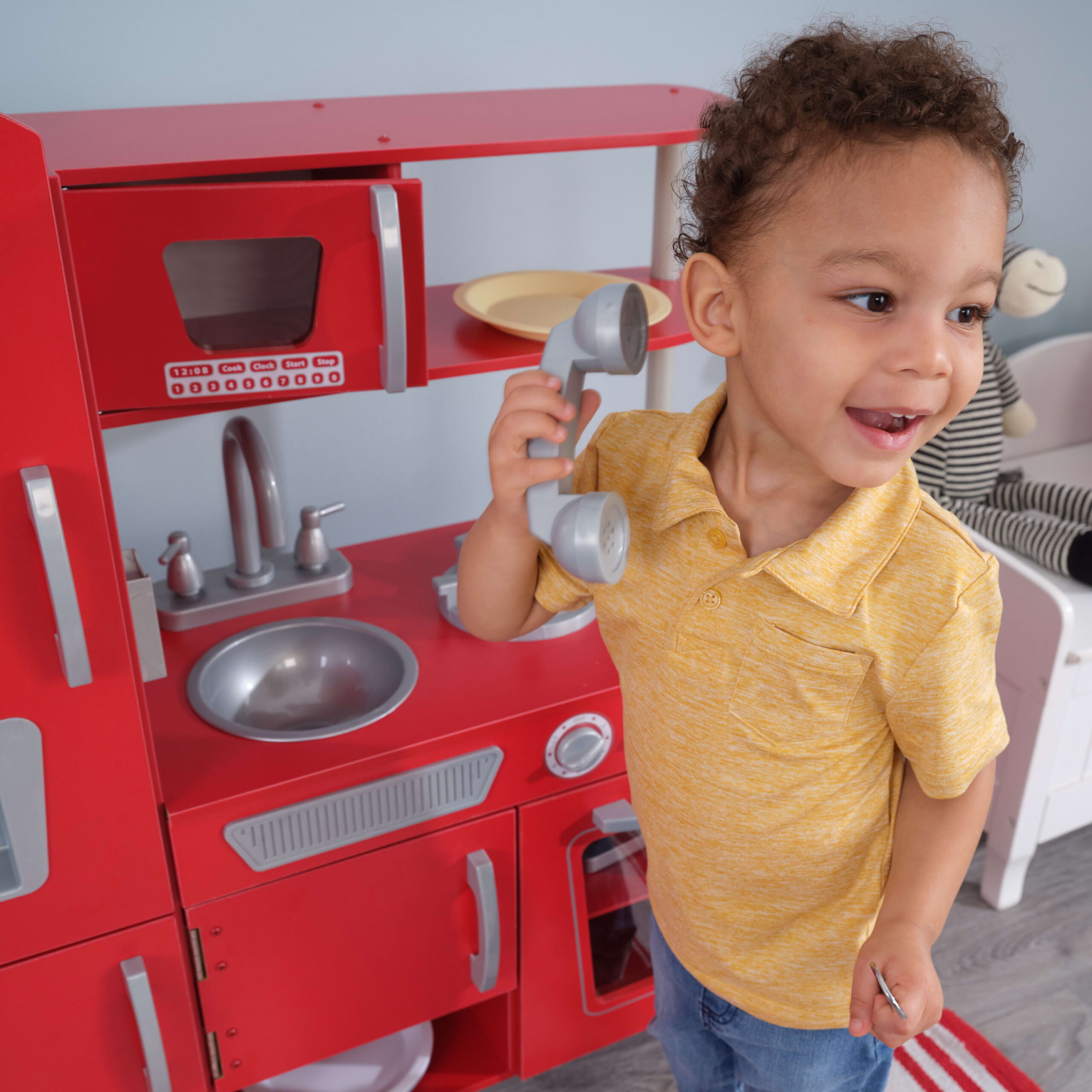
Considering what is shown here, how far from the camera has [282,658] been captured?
4.39ft

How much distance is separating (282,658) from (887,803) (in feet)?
2.54

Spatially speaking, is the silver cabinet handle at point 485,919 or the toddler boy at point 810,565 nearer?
the toddler boy at point 810,565

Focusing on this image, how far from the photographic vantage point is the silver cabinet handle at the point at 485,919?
1.21 metres

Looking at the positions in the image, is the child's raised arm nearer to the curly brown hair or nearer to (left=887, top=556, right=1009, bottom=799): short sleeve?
the curly brown hair

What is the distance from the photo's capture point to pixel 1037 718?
1604 millimetres

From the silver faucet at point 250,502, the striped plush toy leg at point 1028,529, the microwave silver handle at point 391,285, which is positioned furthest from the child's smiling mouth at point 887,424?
the striped plush toy leg at point 1028,529

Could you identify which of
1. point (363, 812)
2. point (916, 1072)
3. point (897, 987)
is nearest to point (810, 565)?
point (897, 987)

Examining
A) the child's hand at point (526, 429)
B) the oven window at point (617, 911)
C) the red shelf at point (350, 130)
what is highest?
the red shelf at point (350, 130)

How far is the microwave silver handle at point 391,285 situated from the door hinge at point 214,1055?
0.74 metres

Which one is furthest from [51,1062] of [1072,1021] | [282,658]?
[1072,1021]

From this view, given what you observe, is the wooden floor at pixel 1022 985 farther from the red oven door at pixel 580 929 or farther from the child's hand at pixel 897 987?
the child's hand at pixel 897 987

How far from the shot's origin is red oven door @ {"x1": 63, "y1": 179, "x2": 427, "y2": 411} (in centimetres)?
93

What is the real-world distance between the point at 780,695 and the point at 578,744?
0.45 metres

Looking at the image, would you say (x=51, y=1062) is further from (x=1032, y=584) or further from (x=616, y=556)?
(x=1032, y=584)
